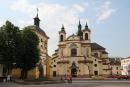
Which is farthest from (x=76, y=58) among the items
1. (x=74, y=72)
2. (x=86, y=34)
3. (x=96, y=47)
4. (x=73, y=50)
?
(x=96, y=47)

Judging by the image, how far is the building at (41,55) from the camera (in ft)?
205

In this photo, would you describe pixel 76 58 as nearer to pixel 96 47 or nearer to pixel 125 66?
pixel 96 47

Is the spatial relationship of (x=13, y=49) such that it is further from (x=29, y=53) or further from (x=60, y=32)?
(x=60, y=32)

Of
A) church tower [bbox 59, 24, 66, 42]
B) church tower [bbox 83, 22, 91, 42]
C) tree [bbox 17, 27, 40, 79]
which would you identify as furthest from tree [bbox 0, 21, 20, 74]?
church tower [bbox 83, 22, 91, 42]

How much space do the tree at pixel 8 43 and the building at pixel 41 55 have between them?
1065cm

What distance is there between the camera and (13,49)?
50.2m

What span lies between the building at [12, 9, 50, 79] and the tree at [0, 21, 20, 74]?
1065cm

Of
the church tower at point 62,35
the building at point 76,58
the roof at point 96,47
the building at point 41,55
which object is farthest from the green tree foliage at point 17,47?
the roof at point 96,47

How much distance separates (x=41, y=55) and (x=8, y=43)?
46.9 feet

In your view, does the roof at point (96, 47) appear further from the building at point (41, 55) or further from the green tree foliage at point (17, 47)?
the green tree foliage at point (17, 47)

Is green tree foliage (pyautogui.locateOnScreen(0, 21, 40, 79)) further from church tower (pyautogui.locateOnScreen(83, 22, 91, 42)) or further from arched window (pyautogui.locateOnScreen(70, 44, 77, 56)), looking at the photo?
church tower (pyautogui.locateOnScreen(83, 22, 91, 42))

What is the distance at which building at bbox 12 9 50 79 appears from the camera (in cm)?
6247

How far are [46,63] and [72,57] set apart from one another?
26.7 meters

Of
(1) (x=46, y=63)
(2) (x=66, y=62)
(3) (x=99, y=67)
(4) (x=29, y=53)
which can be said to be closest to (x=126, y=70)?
(3) (x=99, y=67)
